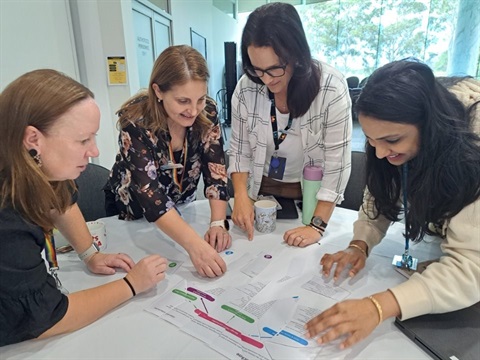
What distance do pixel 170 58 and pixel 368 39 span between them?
677 cm

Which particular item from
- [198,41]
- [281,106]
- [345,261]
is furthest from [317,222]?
[198,41]

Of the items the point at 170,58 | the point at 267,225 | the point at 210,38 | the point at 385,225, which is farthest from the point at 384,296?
the point at 210,38

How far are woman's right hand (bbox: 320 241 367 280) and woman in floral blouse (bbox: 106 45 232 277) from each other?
0.29 metres

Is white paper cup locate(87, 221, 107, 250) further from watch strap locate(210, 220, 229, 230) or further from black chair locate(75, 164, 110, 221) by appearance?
black chair locate(75, 164, 110, 221)

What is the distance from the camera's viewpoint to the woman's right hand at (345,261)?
2.90ft

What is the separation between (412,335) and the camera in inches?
26.0

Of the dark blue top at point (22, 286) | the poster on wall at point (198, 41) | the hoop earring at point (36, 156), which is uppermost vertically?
the poster on wall at point (198, 41)

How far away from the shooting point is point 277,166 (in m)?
1.34

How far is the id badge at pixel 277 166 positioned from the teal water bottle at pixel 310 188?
0.15 metres

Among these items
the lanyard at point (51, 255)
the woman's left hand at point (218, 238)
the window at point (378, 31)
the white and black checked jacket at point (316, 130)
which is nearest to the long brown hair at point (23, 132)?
the lanyard at point (51, 255)

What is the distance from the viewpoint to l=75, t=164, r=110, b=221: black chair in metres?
1.54

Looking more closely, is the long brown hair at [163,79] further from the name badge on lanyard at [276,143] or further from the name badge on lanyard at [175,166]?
the name badge on lanyard at [276,143]

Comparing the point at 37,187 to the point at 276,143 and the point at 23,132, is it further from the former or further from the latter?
the point at 276,143

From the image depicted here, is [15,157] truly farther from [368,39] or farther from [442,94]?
[368,39]
